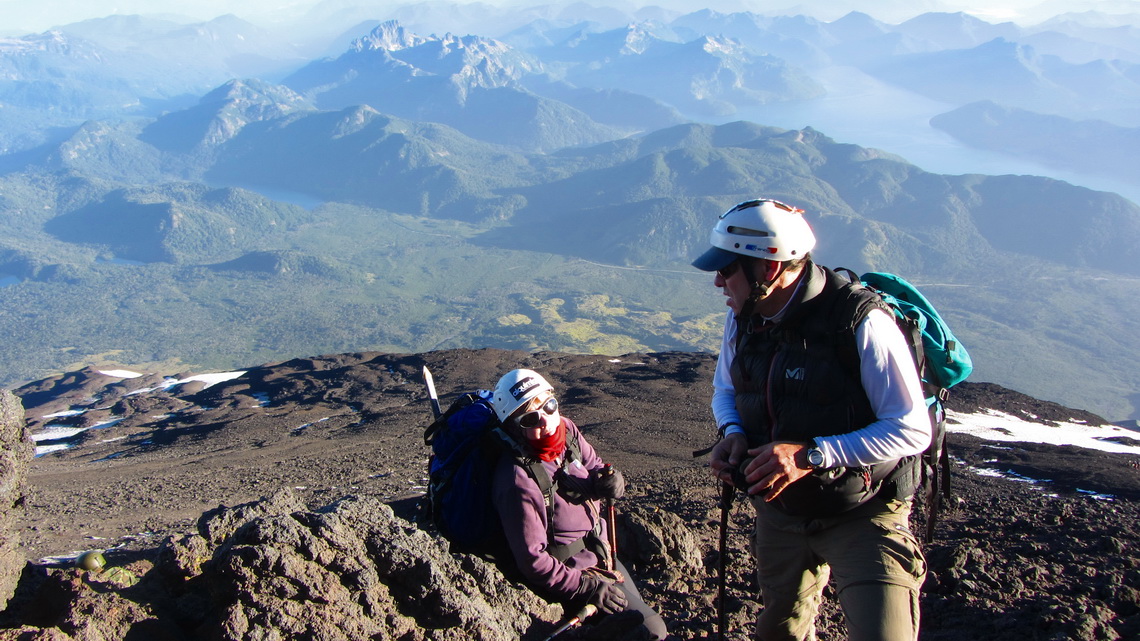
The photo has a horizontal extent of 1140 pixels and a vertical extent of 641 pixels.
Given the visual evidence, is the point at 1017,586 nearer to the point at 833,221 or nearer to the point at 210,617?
the point at 210,617

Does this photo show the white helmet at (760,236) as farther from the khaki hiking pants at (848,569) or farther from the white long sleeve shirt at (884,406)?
the khaki hiking pants at (848,569)

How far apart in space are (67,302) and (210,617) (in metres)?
169

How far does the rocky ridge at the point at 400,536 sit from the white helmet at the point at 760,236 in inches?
107

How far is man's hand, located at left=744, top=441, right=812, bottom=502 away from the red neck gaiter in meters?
1.76

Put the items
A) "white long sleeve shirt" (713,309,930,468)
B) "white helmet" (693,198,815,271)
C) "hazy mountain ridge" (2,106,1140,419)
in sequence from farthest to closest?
"hazy mountain ridge" (2,106,1140,419) → "white helmet" (693,198,815,271) → "white long sleeve shirt" (713,309,930,468)

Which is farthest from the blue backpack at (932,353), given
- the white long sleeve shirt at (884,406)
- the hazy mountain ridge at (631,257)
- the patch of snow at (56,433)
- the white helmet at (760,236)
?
the hazy mountain ridge at (631,257)

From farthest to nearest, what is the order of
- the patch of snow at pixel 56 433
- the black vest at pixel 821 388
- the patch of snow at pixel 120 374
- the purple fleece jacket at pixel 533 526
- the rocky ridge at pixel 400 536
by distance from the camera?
the patch of snow at pixel 120 374 → the patch of snow at pixel 56 433 → the purple fleece jacket at pixel 533 526 → the rocky ridge at pixel 400 536 → the black vest at pixel 821 388

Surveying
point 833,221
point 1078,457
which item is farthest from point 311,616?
point 833,221

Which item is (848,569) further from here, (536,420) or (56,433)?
(56,433)

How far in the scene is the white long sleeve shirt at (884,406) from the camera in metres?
3.06

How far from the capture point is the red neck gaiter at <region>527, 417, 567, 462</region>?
15.2ft

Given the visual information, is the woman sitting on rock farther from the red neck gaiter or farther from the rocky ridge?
the rocky ridge

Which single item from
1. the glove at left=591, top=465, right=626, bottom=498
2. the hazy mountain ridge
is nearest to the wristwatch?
the glove at left=591, top=465, right=626, bottom=498

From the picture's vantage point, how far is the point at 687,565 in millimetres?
6676
